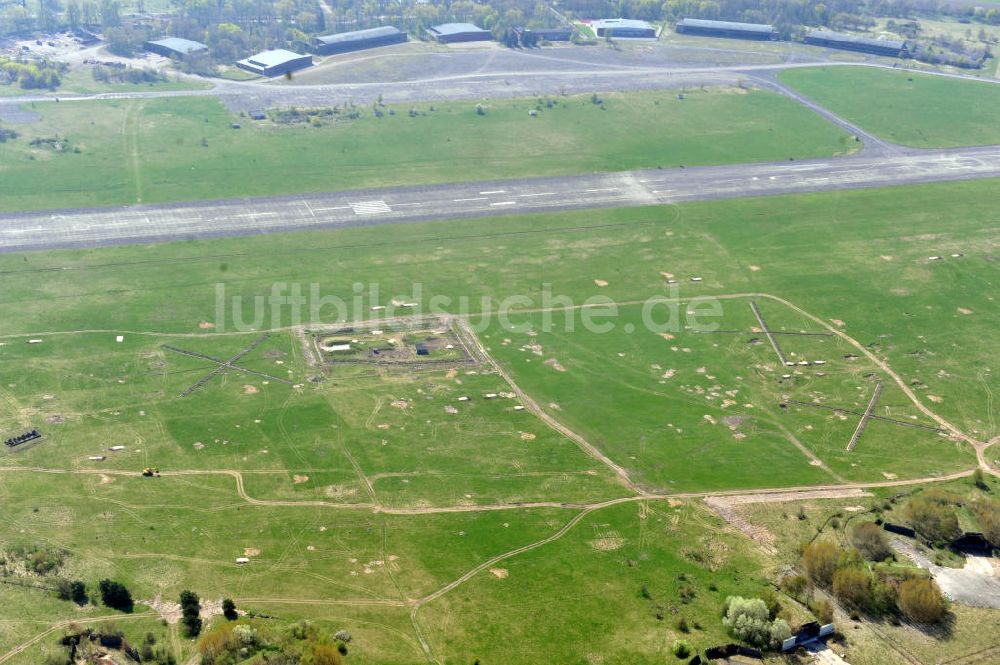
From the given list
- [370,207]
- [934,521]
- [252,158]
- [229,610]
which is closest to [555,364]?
[934,521]

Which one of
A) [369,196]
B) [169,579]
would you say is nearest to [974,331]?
[369,196]

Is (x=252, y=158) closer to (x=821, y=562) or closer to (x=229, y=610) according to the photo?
(x=229, y=610)

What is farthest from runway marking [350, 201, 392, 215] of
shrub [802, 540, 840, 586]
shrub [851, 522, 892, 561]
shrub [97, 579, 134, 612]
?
shrub [802, 540, 840, 586]

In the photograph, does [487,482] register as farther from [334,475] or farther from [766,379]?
[766,379]

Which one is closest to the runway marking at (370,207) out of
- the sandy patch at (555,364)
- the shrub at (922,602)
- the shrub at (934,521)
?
the sandy patch at (555,364)

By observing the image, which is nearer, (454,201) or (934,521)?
(934,521)

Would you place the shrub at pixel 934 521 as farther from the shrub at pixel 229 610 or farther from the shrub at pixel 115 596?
the shrub at pixel 115 596
